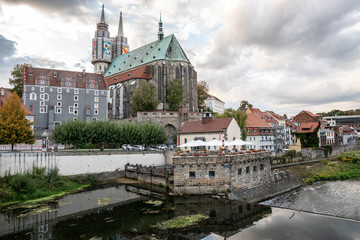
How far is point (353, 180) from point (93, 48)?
9728 centimetres

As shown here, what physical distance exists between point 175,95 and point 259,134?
24.2 m

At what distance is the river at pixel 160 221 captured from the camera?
15.9 metres

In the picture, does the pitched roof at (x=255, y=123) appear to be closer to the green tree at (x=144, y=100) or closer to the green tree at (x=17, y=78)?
the green tree at (x=144, y=100)

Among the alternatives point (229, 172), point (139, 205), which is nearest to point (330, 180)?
point (229, 172)

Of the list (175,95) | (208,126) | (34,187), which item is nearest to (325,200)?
(208,126)

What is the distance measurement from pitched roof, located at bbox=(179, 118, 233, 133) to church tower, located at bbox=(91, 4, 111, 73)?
227 ft

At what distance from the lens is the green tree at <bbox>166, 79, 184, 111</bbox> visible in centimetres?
6812

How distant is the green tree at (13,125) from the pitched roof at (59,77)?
2687cm

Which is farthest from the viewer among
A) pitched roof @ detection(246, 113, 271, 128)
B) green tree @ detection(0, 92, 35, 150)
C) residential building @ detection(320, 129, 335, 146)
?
residential building @ detection(320, 129, 335, 146)

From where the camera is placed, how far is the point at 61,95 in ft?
196

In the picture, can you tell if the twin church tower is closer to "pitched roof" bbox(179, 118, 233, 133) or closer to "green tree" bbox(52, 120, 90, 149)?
"pitched roof" bbox(179, 118, 233, 133)

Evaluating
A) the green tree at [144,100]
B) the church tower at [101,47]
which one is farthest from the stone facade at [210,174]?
the church tower at [101,47]

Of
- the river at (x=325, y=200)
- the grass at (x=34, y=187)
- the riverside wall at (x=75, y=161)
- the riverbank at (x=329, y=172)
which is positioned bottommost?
the river at (x=325, y=200)

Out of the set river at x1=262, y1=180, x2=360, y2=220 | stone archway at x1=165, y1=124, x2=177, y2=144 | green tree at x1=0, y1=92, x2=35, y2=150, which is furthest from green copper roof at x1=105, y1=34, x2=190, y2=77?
river at x1=262, y1=180, x2=360, y2=220
